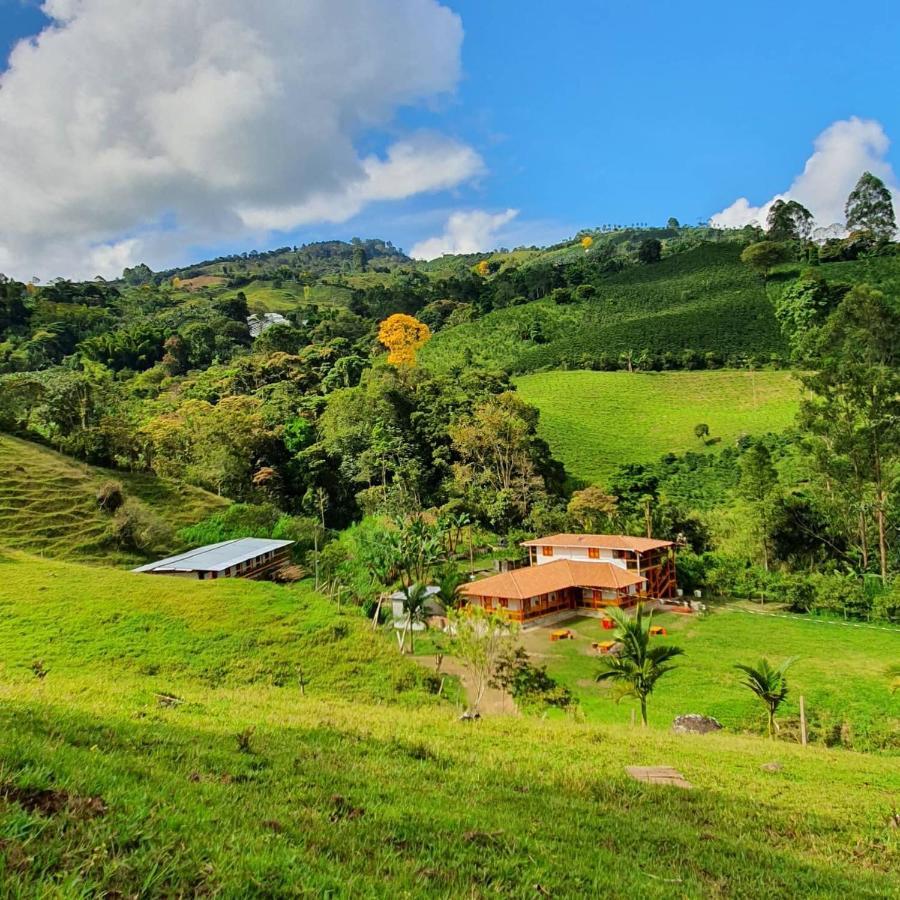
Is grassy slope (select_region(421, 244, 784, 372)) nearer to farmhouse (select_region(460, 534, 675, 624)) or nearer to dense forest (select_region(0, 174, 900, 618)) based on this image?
dense forest (select_region(0, 174, 900, 618))

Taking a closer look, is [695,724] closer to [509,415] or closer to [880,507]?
[880,507]

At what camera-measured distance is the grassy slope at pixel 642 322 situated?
243 ft

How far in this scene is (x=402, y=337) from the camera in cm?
7881

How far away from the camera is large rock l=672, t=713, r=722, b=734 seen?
59.3ft

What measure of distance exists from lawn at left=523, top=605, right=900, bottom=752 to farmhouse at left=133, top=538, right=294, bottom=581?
52.5 feet

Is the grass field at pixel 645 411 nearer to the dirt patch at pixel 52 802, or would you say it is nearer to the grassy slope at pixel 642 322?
the grassy slope at pixel 642 322

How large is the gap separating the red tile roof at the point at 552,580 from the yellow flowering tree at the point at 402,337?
41652mm

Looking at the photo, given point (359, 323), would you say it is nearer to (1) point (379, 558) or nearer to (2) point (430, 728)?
(1) point (379, 558)

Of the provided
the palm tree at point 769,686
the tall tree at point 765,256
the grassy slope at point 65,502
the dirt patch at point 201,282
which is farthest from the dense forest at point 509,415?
the dirt patch at point 201,282

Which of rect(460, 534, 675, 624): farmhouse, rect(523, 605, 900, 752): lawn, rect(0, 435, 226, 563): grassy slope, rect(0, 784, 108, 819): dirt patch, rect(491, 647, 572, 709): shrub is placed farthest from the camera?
rect(460, 534, 675, 624): farmhouse

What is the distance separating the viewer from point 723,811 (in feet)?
24.3

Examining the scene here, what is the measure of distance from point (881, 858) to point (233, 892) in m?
6.61

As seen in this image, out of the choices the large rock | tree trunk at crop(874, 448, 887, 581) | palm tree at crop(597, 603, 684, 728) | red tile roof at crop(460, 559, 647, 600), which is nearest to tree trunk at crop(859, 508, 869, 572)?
tree trunk at crop(874, 448, 887, 581)

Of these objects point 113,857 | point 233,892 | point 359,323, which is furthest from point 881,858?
point 359,323
